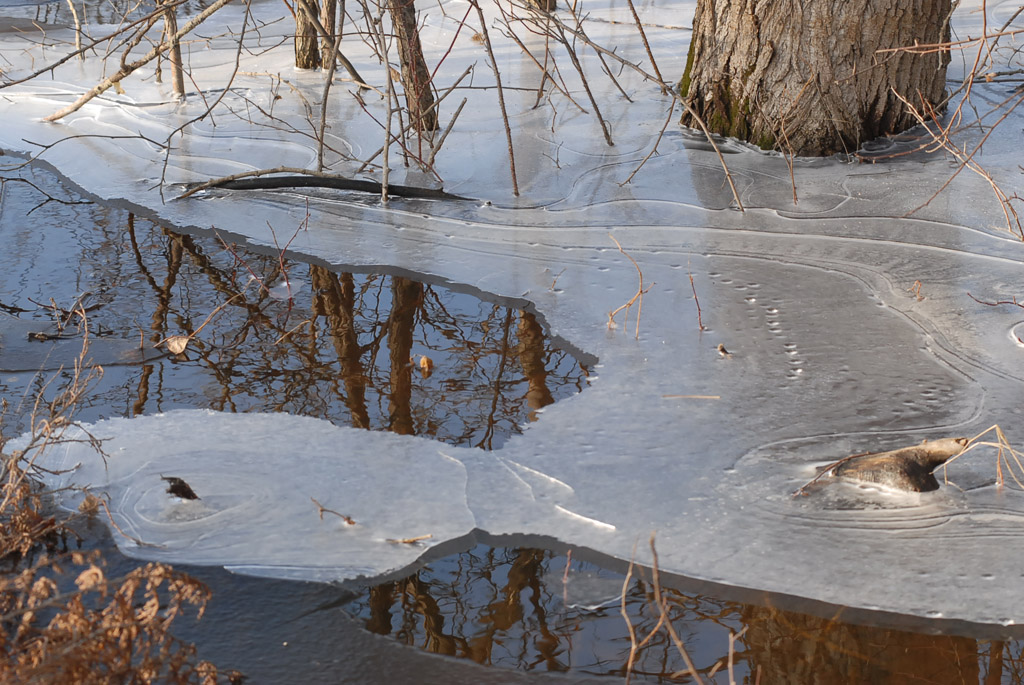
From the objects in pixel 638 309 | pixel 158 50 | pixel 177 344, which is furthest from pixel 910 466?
pixel 158 50

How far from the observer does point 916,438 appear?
3.23 m

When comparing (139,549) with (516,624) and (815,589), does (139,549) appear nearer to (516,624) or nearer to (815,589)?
(516,624)

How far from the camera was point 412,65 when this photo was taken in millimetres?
5773

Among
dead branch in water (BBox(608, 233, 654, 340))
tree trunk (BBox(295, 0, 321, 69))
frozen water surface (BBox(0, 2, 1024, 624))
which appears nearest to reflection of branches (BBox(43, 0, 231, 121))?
frozen water surface (BBox(0, 2, 1024, 624))

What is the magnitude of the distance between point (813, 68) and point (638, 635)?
4.18 m

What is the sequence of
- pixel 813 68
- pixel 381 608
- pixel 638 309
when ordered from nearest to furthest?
pixel 381 608
pixel 638 309
pixel 813 68

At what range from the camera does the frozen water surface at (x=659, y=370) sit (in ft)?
9.27

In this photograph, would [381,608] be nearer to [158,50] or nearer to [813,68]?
[158,50]

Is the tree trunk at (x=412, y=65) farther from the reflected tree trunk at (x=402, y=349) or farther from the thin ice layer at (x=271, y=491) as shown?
the thin ice layer at (x=271, y=491)

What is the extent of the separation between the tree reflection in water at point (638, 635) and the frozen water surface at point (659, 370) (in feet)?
0.35

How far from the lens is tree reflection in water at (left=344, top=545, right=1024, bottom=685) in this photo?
2.44 metres

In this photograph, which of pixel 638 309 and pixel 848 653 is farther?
pixel 638 309

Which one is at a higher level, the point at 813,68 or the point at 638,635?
the point at 813,68

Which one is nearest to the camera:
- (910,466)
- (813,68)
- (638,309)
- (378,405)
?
(910,466)
